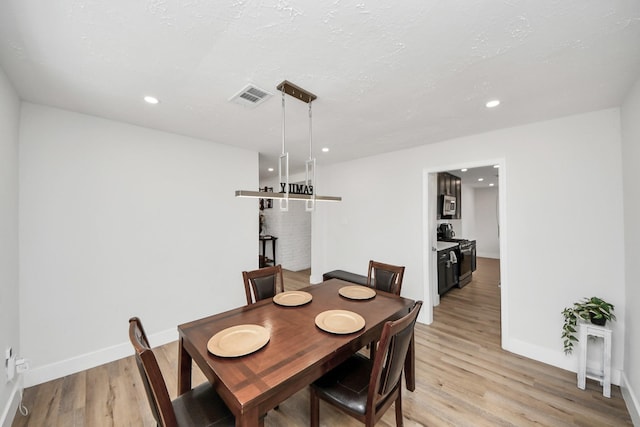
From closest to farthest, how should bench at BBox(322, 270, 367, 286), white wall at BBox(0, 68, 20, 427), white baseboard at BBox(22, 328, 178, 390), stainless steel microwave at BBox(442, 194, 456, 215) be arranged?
white wall at BBox(0, 68, 20, 427), white baseboard at BBox(22, 328, 178, 390), bench at BBox(322, 270, 367, 286), stainless steel microwave at BBox(442, 194, 456, 215)

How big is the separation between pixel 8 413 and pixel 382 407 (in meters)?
2.54

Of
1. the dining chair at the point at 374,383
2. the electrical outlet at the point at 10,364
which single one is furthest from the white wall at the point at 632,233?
the electrical outlet at the point at 10,364

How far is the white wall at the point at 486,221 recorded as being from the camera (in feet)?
25.3

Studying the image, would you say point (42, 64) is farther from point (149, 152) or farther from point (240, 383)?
point (240, 383)

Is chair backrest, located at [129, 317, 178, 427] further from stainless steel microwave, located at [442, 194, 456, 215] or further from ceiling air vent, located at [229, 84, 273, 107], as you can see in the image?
stainless steel microwave, located at [442, 194, 456, 215]

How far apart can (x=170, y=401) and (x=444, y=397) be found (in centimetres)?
202

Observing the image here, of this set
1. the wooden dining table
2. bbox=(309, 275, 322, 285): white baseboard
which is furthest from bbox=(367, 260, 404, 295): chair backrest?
bbox=(309, 275, 322, 285): white baseboard

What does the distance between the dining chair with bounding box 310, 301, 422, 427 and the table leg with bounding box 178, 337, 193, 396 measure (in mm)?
812

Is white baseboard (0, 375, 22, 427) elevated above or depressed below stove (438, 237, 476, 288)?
below

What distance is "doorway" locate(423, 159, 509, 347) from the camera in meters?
2.75

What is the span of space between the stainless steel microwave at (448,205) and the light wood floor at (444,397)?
251cm

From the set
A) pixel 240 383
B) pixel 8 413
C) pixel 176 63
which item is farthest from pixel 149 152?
pixel 240 383

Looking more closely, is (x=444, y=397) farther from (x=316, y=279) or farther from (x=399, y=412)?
(x=316, y=279)

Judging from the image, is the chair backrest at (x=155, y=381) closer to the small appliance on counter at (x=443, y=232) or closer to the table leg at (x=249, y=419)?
the table leg at (x=249, y=419)
